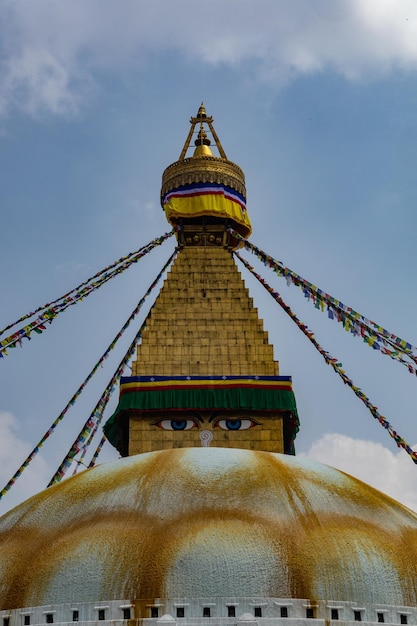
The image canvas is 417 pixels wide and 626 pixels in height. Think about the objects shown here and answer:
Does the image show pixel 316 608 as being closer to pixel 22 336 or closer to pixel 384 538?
pixel 384 538

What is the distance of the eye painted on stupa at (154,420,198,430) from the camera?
726 inches

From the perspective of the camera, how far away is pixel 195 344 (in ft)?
64.4

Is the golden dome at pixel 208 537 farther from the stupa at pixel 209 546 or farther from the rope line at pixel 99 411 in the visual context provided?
the rope line at pixel 99 411

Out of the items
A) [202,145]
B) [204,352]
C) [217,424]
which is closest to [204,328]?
[204,352]

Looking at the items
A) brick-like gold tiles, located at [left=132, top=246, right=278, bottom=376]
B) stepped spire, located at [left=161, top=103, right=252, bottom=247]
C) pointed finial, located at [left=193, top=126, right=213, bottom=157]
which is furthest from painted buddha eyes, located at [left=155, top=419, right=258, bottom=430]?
pointed finial, located at [left=193, top=126, right=213, bottom=157]

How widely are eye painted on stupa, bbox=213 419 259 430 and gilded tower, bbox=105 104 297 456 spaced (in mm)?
20

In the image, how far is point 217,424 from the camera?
727 inches

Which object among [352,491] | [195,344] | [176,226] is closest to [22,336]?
[195,344]

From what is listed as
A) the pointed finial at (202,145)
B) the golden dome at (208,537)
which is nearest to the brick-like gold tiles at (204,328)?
the pointed finial at (202,145)

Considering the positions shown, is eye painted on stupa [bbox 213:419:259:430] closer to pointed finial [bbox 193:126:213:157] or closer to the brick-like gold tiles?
the brick-like gold tiles

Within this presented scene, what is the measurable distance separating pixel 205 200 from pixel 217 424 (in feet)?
19.9

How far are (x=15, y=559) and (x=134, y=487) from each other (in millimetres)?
1637

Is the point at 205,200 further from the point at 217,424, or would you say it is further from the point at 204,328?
the point at 217,424

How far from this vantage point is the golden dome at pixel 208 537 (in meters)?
10.3
